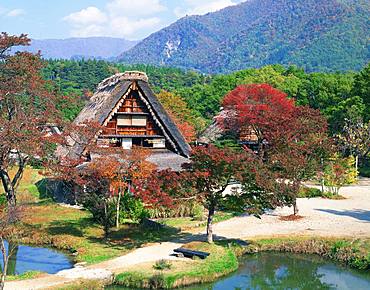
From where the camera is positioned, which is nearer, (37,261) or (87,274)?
(87,274)

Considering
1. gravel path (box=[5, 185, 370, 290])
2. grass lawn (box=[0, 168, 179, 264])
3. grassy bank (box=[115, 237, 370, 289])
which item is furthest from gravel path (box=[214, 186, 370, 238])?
grass lawn (box=[0, 168, 179, 264])

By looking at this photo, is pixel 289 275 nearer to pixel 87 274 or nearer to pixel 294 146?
pixel 87 274

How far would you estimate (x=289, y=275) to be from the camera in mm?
19453

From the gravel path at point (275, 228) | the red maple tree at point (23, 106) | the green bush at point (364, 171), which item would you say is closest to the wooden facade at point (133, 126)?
the red maple tree at point (23, 106)

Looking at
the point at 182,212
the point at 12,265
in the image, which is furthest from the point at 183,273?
the point at 182,212

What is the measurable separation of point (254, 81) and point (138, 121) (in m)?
34.7

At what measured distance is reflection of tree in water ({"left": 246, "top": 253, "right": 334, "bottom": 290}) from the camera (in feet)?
61.1

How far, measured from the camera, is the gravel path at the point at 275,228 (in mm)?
17469

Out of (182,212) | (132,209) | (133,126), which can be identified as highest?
(133,126)

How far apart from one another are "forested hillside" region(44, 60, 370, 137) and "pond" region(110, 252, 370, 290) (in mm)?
11131

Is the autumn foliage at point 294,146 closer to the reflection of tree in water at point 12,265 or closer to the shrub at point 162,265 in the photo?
the shrub at point 162,265

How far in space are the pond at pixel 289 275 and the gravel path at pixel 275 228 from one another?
2.04 metres

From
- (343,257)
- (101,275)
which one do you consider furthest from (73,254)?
(343,257)

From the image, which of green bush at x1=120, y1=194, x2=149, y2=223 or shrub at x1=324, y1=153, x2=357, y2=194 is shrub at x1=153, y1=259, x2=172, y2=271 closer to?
green bush at x1=120, y1=194, x2=149, y2=223
